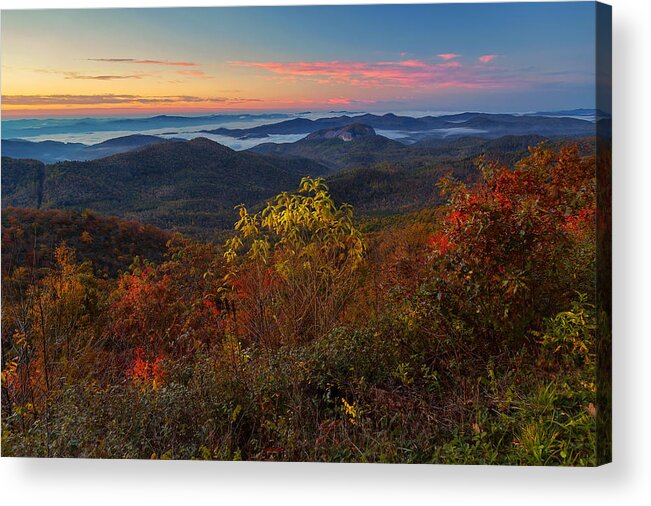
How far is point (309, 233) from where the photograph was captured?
655cm

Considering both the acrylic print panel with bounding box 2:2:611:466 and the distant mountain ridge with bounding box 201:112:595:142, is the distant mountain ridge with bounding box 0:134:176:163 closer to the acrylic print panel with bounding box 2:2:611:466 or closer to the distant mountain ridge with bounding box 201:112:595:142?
the acrylic print panel with bounding box 2:2:611:466

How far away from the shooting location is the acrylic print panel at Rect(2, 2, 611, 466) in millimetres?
5812

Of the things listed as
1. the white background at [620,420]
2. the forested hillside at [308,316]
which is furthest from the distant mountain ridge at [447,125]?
the white background at [620,420]

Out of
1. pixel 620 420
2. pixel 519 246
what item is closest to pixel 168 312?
pixel 519 246

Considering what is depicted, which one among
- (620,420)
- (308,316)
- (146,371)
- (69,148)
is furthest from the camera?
(69,148)

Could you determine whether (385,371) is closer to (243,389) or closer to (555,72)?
(243,389)

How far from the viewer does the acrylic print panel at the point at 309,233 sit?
581 centimetres

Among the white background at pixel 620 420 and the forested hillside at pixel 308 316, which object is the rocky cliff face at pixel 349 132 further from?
the white background at pixel 620 420

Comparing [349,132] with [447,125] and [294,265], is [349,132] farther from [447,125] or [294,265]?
[294,265]

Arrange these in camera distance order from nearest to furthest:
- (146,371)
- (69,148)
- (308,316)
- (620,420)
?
(620,420) → (146,371) → (308,316) → (69,148)

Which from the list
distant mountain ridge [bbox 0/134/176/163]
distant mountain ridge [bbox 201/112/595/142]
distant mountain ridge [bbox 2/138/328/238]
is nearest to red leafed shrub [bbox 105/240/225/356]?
distant mountain ridge [bbox 2/138/328/238]

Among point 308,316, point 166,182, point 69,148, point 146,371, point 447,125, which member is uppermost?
point 447,125

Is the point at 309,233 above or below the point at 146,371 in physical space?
above

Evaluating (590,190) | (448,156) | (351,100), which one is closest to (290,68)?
(351,100)
